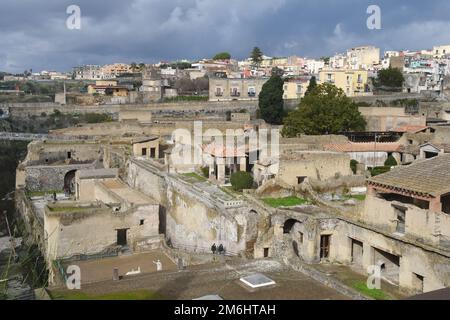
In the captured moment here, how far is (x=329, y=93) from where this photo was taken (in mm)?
34500

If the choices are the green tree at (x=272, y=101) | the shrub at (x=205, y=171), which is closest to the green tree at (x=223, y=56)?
the green tree at (x=272, y=101)

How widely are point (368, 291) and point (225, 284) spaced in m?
4.83

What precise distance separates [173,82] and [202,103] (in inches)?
849

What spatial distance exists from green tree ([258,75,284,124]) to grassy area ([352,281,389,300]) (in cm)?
2988

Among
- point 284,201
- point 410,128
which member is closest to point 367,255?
point 284,201

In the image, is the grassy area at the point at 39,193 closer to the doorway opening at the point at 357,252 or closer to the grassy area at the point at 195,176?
the grassy area at the point at 195,176

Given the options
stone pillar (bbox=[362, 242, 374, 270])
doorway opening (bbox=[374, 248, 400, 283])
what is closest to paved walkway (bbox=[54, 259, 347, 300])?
stone pillar (bbox=[362, 242, 374, 270])

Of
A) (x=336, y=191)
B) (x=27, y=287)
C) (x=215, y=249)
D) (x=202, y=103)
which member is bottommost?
(x=27, y=287)

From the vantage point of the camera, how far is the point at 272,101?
44.1 meters

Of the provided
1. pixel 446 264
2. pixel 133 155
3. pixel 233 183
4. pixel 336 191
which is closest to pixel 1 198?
pixel 133 155

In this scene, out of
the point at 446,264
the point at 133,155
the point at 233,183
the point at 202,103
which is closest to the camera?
the point at 446,264

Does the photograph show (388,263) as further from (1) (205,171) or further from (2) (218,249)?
(1) (205,171)

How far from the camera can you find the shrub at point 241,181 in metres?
21.6
